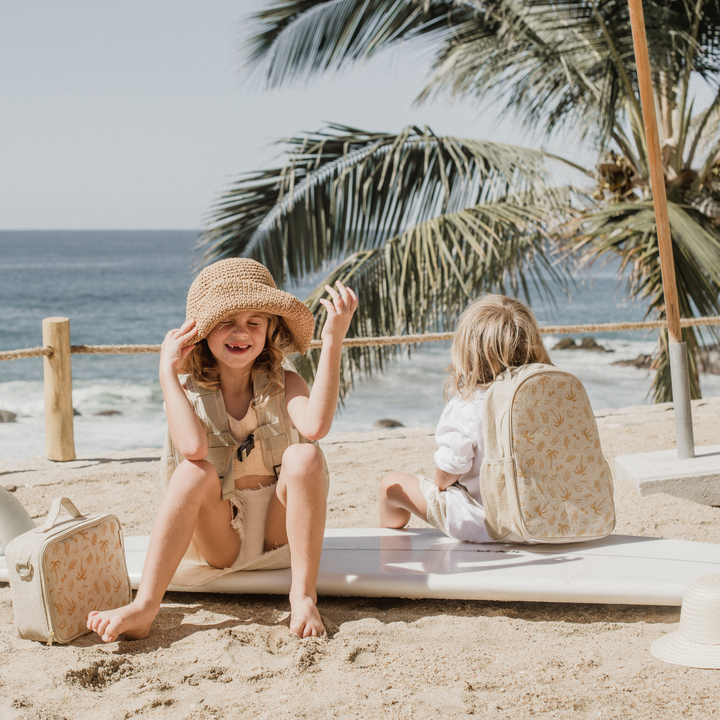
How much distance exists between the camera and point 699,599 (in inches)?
69.3

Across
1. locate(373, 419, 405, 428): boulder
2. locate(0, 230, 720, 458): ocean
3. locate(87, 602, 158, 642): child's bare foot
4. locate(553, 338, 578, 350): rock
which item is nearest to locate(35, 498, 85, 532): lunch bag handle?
locate(87, 602, 158, 642): child's bare foot

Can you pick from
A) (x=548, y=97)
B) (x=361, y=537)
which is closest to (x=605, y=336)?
(x=548, y=97)

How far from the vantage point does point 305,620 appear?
1986 mm

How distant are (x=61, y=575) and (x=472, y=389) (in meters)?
1.32

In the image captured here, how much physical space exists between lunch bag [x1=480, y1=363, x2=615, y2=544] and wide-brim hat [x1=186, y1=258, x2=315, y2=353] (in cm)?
67

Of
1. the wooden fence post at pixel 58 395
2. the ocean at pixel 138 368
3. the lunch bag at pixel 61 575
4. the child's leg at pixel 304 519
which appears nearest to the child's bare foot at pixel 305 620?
the child's leg at pixel 304 519

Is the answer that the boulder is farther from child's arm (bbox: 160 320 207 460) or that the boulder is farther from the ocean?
child's arm (bbox: 160 320 207 460)

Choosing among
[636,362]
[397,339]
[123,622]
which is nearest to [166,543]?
[123,622]

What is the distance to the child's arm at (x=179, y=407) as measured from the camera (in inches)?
81.7

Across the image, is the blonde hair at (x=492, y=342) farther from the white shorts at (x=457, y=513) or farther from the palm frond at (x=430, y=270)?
the palm frond at (x=430, y=270)

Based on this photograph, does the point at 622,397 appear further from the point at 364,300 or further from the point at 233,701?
the point at 233,701

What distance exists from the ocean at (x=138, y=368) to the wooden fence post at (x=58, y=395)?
1116 millimetres

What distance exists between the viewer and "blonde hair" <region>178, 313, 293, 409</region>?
2311 mm

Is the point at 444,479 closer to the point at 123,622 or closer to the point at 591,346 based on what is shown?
the point at 123,622
